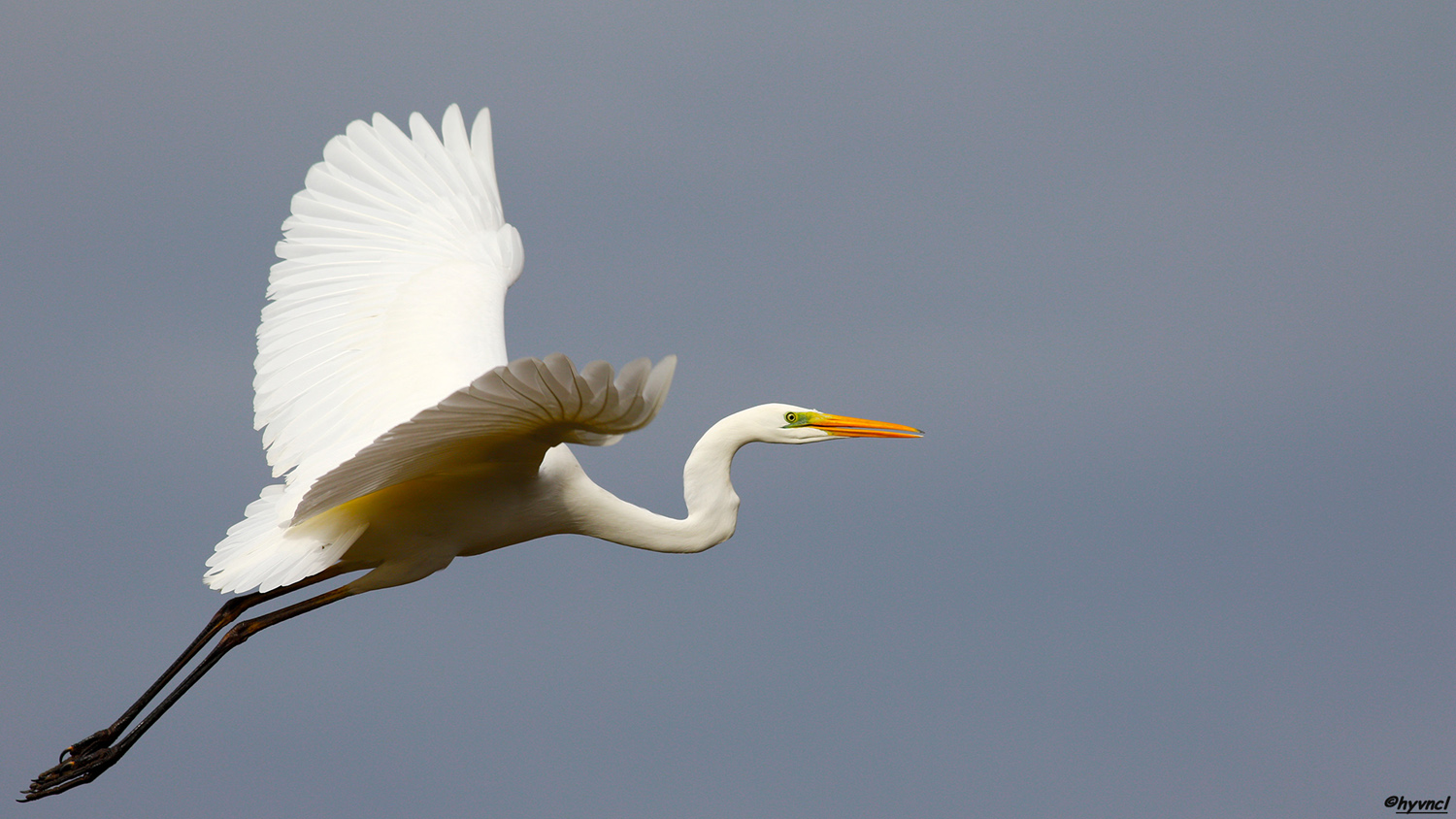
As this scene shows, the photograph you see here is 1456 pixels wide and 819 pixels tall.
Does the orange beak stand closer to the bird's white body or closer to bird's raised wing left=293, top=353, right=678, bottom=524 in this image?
the bird's white body

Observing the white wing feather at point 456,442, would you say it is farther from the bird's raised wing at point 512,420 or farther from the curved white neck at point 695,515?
the curved white neck at point 695,515

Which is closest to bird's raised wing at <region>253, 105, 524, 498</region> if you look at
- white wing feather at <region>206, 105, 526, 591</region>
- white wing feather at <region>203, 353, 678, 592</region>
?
white wing feather at <region>206, 105, 526, 591</region>

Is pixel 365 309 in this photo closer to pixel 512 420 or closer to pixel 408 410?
pixel 408 410

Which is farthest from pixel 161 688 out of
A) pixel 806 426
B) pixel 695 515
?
pixel 806 426

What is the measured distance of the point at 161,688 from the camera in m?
8.77

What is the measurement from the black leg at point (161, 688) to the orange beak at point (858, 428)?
9.74 feet

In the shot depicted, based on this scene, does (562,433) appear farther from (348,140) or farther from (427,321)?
(348,140)

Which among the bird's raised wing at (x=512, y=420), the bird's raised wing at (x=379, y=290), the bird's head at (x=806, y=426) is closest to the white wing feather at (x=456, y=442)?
the bird's raised wing at (x=512, y=420)

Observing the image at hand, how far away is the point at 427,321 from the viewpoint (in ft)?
30.8

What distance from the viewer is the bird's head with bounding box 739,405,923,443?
30.4 ft

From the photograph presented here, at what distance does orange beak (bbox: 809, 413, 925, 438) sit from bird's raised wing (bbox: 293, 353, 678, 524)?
7.22 feet

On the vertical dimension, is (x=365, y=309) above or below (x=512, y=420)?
above

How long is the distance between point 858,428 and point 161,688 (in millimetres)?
4394

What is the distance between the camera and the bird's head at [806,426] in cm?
926
